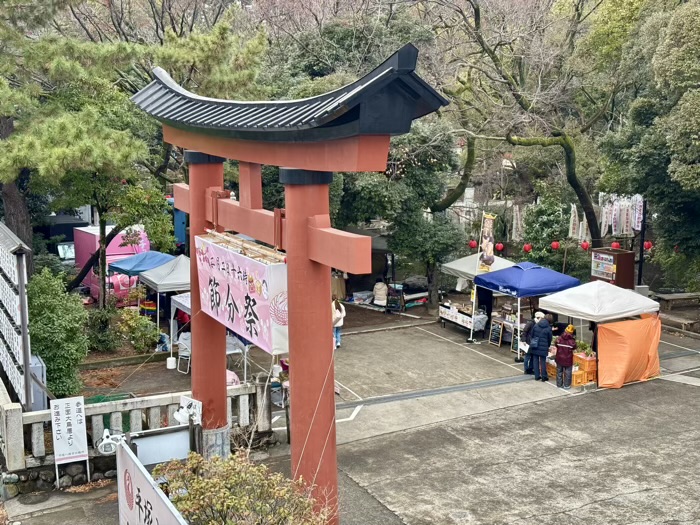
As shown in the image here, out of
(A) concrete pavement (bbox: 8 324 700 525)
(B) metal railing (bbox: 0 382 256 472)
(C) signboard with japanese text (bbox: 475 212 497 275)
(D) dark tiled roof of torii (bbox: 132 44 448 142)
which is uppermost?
(D) dark tiled roof of torii (bbox: 132 44 448 142)

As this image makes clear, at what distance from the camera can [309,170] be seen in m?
8.11

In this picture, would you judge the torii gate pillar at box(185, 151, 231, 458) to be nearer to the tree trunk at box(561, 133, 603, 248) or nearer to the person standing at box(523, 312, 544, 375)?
the person standing at box(523, 312, 544, 375)

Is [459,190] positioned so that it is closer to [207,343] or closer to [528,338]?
[528,338]

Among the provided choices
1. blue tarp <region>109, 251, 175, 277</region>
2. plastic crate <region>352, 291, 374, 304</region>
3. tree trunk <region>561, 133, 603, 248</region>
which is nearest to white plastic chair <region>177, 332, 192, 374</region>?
blue tarp <region>109, 251, 175, 277</region>

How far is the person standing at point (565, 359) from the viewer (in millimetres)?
15426

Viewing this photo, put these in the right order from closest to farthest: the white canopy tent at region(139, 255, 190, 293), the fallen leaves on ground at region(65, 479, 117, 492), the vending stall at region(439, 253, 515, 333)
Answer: the fallen leaves on ground at region(65, 479, 117, 492) < the white canopy tent at region(139, 255, 190, 293) < the vending stall at region(439, 253, 515, 333)

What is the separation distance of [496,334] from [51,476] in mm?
11147

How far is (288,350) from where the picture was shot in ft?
28.7

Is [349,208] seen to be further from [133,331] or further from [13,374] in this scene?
[13,374]

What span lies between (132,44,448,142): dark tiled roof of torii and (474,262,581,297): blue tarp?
9.88 metres

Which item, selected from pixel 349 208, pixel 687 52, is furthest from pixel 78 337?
pixel 687 52

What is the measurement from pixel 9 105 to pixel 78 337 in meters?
4.42

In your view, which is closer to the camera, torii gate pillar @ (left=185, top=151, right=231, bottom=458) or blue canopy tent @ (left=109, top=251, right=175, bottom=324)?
torii gate pillar @ (left=185, top=151, right=231, bottom=458)

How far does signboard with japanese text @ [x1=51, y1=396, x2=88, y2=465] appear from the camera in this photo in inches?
422
